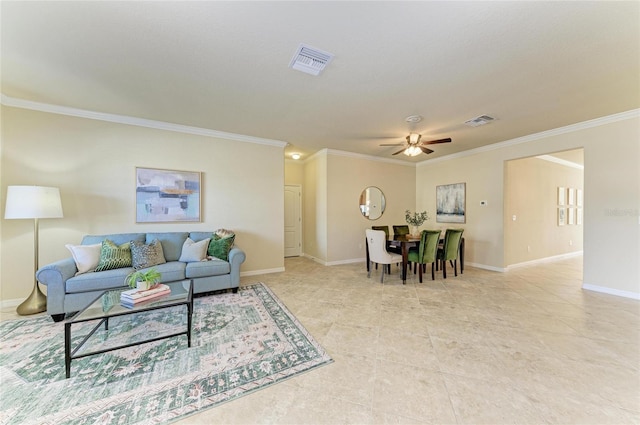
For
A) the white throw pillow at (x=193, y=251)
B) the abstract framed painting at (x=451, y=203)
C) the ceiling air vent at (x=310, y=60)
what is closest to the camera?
the ceiling air vent at (x=310, y=60)

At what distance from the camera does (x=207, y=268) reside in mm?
3373

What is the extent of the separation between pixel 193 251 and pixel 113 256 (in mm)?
902

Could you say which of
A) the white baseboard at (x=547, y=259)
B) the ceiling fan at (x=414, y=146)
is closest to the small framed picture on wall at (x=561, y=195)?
the white baseboard at (x=547, y=259)

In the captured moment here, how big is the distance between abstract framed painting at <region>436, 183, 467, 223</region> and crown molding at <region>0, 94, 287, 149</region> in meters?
4.19

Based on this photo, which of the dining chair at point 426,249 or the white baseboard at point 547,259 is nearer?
the dining chair at point 426,249

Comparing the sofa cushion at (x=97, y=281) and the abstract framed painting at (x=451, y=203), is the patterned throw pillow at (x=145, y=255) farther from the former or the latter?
the abstract framed painting at (x=451, y=203)

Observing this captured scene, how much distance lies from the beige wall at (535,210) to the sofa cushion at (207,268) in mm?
5422

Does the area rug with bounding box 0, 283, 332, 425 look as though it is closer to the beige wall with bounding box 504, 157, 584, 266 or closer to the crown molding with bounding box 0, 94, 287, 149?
the crown molding with bounding box 0, 94, 287, 149

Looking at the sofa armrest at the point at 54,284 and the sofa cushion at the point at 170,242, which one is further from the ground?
the sofa cushion at the point at 170,242

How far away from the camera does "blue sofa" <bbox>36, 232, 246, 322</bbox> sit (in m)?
2.63

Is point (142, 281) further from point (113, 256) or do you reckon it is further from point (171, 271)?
point (113, 256)

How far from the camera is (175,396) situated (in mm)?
1630

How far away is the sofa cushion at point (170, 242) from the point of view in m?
3.61

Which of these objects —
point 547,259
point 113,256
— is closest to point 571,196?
Answer: point 547,259
